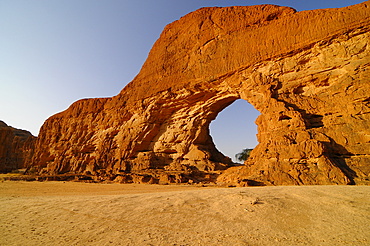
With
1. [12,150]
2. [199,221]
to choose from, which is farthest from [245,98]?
[12,150]

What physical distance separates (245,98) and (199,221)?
12.8m

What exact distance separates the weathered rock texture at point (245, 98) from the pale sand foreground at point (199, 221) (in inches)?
234

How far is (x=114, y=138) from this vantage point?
22.7m

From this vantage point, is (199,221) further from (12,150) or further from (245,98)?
(12,150)

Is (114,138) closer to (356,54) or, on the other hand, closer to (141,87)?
(141,87)

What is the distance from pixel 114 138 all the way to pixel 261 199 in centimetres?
2070

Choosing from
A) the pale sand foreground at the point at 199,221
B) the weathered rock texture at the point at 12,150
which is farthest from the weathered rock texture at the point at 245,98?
the weathered rock texture at the point at 12,150

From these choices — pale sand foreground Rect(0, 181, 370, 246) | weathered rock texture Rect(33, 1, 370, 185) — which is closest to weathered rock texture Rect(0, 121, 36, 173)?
weathered rock texture Rect(33, 1, 370, 185)

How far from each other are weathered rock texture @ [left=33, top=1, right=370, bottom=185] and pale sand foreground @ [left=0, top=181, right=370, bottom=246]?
5.93m

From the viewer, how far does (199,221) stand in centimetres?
334

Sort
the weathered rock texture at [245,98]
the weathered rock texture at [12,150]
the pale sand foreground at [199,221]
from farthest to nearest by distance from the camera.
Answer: the weathered rock texture at [12,150], the weathered rock texture at [245,98], the pale sand foreground at [199,221]

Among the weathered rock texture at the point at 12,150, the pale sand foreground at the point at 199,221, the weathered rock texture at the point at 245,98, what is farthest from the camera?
the weathered rock texture at the point at 12,150

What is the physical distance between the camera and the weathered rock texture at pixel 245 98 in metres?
9.88

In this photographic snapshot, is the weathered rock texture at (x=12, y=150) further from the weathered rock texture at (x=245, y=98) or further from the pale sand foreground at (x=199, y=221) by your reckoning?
the pale sand foreground at (x=199, y=221)
